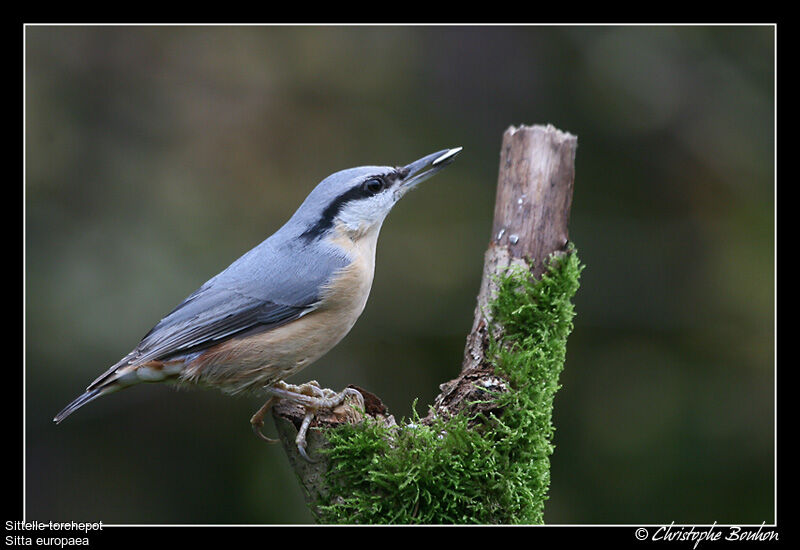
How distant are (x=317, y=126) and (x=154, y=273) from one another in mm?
1555

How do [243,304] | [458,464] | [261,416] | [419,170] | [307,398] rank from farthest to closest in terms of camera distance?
[419,170] → [261,416] → [243,304] → [307,398] → [458,464]

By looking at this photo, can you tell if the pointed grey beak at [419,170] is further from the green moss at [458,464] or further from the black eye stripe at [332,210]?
the green moss at [458,464]

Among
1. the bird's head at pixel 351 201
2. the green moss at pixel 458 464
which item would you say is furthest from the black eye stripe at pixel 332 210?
the green moss at pixel 458 464

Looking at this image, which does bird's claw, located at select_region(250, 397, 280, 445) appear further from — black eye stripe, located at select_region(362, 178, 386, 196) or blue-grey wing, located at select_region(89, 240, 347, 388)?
black eye stripe, located at select_region(362, 178, 386, 196)

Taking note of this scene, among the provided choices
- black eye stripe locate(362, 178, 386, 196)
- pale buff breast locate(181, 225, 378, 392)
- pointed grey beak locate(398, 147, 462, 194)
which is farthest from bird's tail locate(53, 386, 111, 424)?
pointed grey beak locate(398, 147, 462, 194)

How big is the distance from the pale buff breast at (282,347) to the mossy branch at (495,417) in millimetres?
208

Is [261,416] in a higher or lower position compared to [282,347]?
lower

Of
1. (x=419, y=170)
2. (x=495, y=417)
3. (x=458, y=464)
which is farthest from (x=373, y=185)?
Result: (x=458, y=464)

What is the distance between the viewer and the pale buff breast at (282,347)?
2.85 meters

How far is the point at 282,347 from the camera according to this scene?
286 cm

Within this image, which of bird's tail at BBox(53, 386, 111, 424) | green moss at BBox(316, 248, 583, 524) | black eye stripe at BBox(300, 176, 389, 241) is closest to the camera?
green moss at BBox(316, 248, 583, 524)

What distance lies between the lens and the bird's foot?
2630mm

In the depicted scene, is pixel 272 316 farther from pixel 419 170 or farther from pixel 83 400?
pixel 419 170

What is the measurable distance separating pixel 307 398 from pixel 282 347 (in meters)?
0.28
